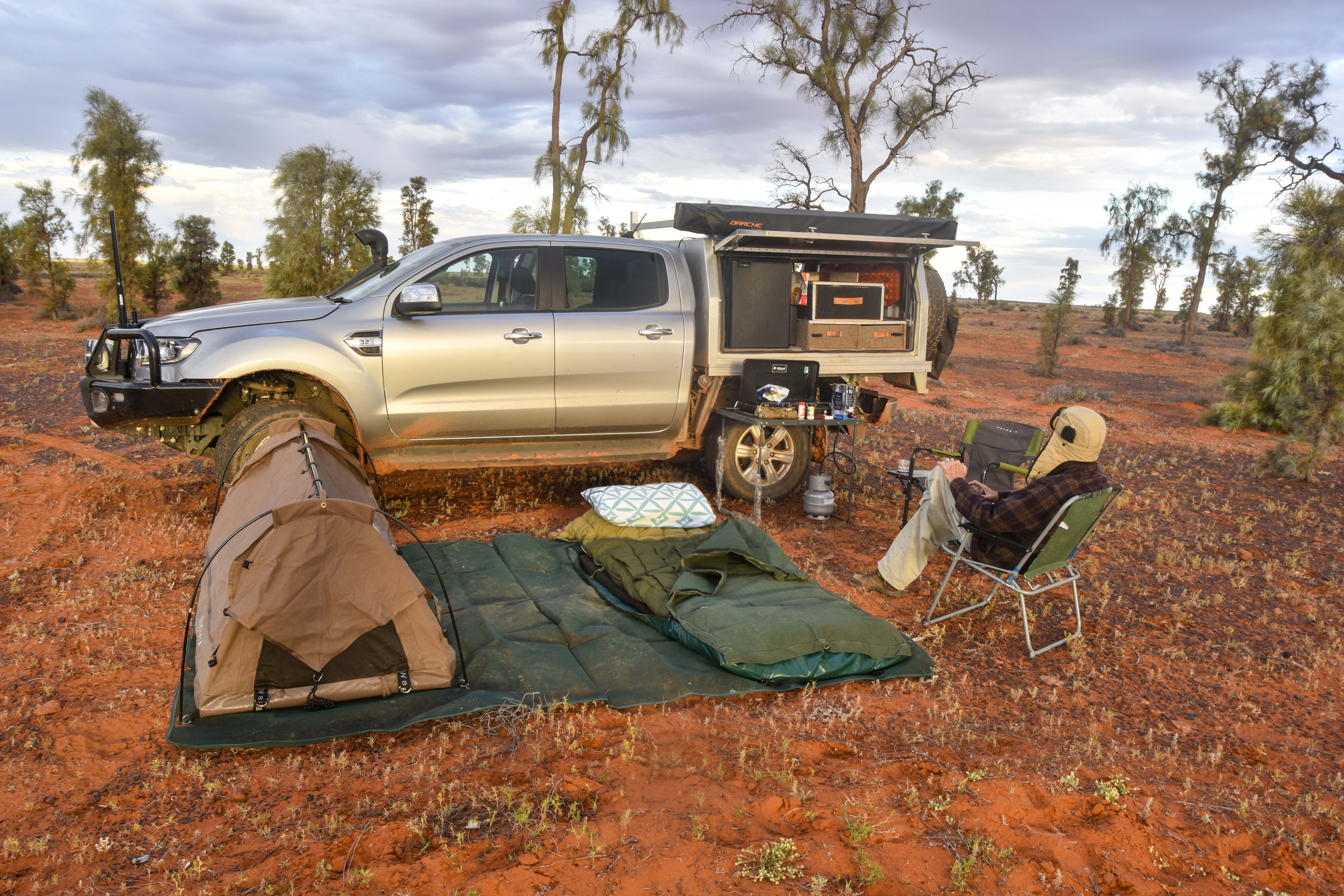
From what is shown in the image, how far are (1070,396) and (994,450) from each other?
11.6 m

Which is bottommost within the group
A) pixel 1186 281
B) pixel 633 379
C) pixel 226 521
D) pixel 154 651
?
pixel 154 651

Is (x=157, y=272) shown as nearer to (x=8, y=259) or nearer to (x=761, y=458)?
(x=8, y=259)

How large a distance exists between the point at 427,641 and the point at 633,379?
3162mm

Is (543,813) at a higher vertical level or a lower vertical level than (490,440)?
lower

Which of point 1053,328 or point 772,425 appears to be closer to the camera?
point 772,425

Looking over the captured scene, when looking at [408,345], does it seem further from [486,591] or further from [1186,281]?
[1186,281]

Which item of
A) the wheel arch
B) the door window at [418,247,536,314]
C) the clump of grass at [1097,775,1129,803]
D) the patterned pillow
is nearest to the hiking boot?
the patterned pillow

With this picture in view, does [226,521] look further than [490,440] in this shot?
No

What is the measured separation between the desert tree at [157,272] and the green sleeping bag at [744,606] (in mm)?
22510

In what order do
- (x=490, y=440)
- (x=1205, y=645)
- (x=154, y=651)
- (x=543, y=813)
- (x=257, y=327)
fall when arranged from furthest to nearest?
(x=490, y=440)
(x=257, y=327)
(x=1205, y=645)
(x=154, y=651)
(x=543, y=813)

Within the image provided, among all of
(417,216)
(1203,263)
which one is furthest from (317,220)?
(1203,263)

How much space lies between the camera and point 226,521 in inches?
169

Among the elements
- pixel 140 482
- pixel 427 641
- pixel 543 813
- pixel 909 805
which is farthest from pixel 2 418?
pixel 909 805

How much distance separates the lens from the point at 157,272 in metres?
22.8
